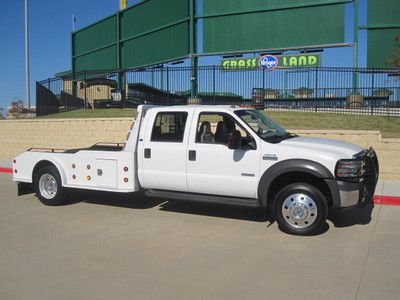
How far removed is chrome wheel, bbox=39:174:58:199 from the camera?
9430mm

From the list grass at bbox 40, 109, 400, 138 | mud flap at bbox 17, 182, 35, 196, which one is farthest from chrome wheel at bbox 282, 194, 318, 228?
grass at bbox 40, 109, 400, 138

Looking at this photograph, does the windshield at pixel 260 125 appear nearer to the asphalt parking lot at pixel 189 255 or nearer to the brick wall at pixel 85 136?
the asphalt parking lot at pixel 189 255

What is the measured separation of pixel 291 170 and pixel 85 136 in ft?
36.8

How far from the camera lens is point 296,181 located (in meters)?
7.28

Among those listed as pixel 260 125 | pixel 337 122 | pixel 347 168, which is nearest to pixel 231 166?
pixel 260 125

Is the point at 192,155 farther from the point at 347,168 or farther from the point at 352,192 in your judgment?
the point at 352,192

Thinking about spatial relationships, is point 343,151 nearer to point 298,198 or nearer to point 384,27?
point 298,198

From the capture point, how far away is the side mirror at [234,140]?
7.30 metres

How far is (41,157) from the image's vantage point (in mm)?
9508

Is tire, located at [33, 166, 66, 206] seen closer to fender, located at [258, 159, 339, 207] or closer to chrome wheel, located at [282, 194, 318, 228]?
fender, located at [258, 159, 339, 207]

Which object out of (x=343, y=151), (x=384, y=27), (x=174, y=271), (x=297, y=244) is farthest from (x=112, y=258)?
(x=384, y=27)

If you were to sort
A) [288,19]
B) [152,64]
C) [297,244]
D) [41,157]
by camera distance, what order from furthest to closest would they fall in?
[152,64], [288,19], [41,157], [297,244]

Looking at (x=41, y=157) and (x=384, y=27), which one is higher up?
(x=384, y=27)

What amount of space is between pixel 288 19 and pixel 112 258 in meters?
Answer: 19.9
